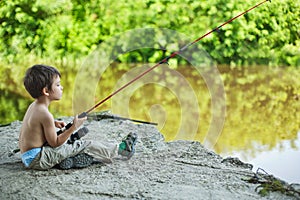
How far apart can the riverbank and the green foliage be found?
293 cm

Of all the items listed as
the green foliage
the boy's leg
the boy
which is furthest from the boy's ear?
the green foliage

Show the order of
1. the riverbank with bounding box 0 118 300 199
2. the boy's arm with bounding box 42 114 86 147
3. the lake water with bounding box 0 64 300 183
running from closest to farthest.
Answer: the riverbank with bounding box 0 118 300 199, the boy's arm with bounding box 42 114 86 147, the lake water with bounding box 0 64 300 183

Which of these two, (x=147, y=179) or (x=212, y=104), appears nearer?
(x=147, y=179)

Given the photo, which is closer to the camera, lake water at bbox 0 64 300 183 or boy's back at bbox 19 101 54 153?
boy's back at bbox 19 101 54 153

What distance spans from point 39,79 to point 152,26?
3387 millimetres

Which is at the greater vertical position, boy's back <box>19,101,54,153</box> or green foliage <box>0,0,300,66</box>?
green foliage <box>0,0,300,66</box>

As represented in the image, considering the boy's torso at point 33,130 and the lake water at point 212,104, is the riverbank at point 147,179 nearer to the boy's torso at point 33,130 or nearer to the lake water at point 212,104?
the boy's torso at point 33,130

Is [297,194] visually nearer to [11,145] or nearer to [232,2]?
[11,145]

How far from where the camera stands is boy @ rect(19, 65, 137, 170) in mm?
2176

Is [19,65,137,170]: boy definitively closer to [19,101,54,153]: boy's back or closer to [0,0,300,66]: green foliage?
[19,101,54,153]: boy's back

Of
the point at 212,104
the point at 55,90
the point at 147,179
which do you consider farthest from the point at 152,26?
the point at 147,179

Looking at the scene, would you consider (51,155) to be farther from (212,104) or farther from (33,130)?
(212,104)

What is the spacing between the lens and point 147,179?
2.15 m

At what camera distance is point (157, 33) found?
5.41 metres
